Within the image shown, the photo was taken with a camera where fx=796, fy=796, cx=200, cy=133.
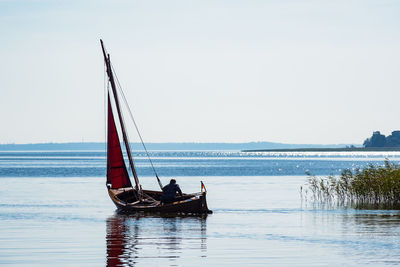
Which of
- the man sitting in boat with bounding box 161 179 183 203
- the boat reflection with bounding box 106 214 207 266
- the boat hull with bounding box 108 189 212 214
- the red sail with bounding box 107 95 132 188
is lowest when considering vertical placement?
the boat reflection with bounding box 106 214 207 266

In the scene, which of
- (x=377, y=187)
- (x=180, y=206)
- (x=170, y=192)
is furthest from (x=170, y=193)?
(x=377, y=187)

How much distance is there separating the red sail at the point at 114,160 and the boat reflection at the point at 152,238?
6.12 metres

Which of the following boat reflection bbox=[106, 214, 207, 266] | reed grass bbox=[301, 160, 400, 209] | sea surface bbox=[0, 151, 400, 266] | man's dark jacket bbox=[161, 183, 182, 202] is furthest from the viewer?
reed grass bbox=[301, 160, 400, 209]

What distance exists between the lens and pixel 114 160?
162 feet

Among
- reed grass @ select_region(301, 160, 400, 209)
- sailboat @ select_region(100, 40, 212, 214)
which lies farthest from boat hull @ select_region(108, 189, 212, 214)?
reed grass @ select_region(301, 160, 400, 209)

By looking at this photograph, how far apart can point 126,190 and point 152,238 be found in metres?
17.6

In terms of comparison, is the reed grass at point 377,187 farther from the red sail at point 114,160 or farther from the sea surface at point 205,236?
the red sail at point 114,160

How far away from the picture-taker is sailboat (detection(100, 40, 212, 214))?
4162cm

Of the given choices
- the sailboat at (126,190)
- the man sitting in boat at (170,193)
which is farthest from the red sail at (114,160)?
the man sitting in boat at (170,193)

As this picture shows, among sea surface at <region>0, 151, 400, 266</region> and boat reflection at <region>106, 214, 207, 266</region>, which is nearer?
sea surface at <region>0, 151, 400, 266</region>

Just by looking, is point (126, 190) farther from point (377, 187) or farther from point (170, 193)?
point (377, 187)

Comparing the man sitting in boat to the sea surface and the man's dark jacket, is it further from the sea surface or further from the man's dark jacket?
the sea surface

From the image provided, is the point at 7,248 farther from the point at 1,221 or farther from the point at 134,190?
the point at 134,190

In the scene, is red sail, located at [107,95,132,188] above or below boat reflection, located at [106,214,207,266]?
above
